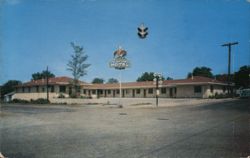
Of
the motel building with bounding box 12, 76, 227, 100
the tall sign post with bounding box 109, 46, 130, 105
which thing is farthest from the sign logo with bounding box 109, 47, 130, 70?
the motel building with bounding box 12, 76, 227, 100

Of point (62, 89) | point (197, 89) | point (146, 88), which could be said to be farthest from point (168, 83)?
point (62, 89)

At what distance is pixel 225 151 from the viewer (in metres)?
7.10

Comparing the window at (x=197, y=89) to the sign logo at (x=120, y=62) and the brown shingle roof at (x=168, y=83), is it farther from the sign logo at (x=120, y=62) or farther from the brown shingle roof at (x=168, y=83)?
the sign logo at (x=120, y=62)

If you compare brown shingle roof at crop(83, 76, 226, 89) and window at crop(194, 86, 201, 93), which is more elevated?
brown shingle roof at crop(83, 76, 226, 89)

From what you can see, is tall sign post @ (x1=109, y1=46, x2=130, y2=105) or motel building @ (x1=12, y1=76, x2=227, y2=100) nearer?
tall sign post @ (x1=109, y1=46, x2=130, y2=105)

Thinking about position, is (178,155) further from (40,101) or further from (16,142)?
(40,101)

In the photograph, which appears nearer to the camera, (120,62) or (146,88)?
(120,62)

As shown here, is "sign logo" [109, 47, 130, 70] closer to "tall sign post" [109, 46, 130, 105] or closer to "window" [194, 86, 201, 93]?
"tall sign post" [109, 46, 130, 105]

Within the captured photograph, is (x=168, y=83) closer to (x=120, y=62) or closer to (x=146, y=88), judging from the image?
(x=146, y=88)

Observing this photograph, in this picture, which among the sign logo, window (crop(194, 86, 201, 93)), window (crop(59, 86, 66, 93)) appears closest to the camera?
the sign logo

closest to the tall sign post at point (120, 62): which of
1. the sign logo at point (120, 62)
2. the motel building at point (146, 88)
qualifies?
the sign logo at point (120, 62)

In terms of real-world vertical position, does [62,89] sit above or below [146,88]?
below

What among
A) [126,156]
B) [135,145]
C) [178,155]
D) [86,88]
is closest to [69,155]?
[126,156]

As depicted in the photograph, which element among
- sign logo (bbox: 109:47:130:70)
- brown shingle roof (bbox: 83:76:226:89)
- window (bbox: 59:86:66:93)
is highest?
sign logo (bbox: 109:47:130:70)
